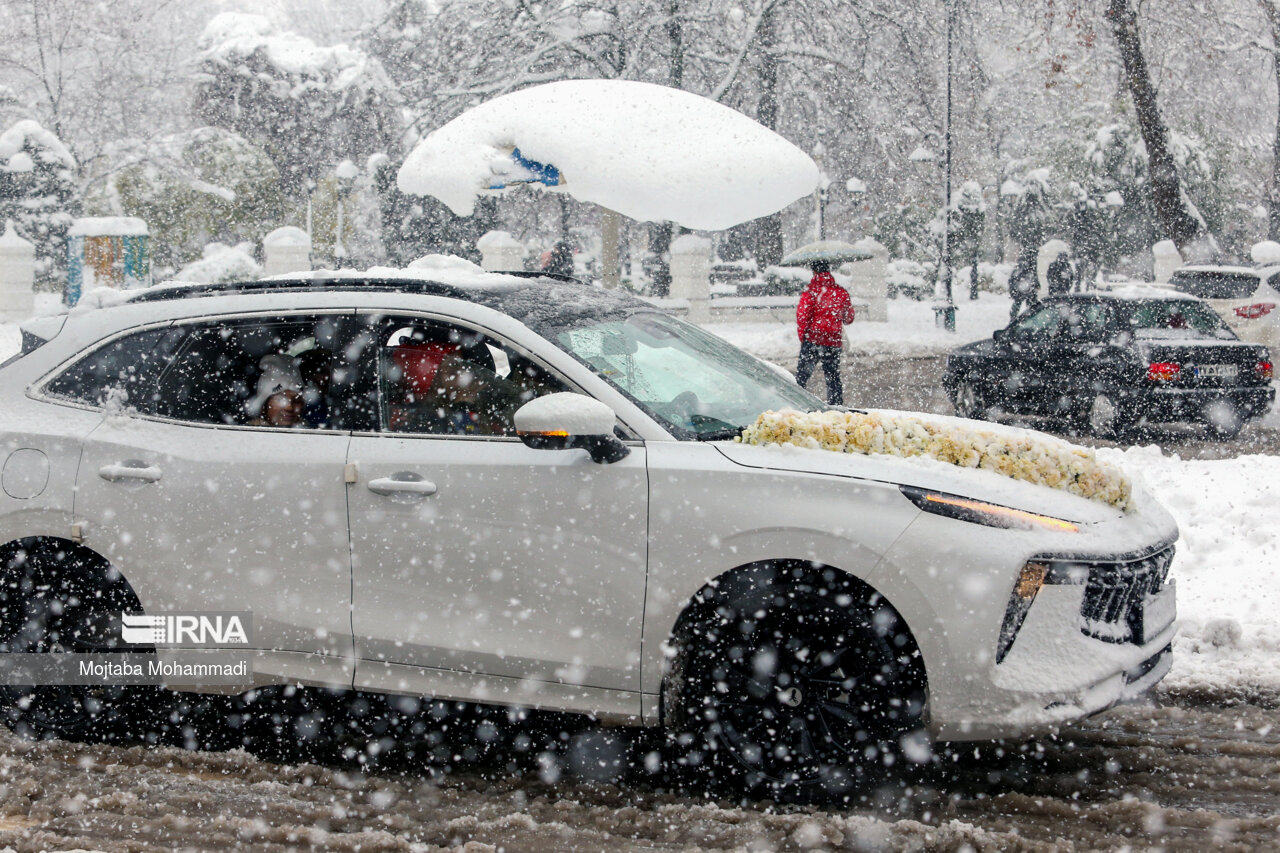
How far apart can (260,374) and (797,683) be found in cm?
225

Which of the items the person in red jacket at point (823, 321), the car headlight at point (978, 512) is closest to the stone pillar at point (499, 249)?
the person in red jacket at point (823, 321)

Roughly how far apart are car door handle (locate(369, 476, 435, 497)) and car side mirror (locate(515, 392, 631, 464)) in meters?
0.42

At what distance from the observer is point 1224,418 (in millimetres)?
12086

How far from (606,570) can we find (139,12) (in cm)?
4174

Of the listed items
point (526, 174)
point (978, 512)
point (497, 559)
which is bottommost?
point (497, 559)

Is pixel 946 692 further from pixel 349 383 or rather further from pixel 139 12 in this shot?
pixel 139 12

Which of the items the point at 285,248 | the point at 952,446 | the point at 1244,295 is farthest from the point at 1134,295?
the point at 285,248

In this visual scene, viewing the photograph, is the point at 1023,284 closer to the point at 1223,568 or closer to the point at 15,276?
the point at 1223,568

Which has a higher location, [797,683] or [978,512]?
[978,512]

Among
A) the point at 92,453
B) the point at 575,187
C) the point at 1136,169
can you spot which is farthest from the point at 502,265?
the point at 1136,169

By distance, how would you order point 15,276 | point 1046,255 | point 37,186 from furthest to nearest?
point 1046,255, point 37,186, point 15,276

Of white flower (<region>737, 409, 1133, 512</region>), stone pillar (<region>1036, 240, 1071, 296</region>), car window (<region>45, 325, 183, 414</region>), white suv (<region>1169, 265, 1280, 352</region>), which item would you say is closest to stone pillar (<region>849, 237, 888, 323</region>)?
stone pillar (<region>1036, 240, 1071, 296</region>)

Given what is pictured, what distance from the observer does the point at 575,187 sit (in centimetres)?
1438

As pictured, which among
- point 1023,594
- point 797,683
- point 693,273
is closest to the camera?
point 1023,594
